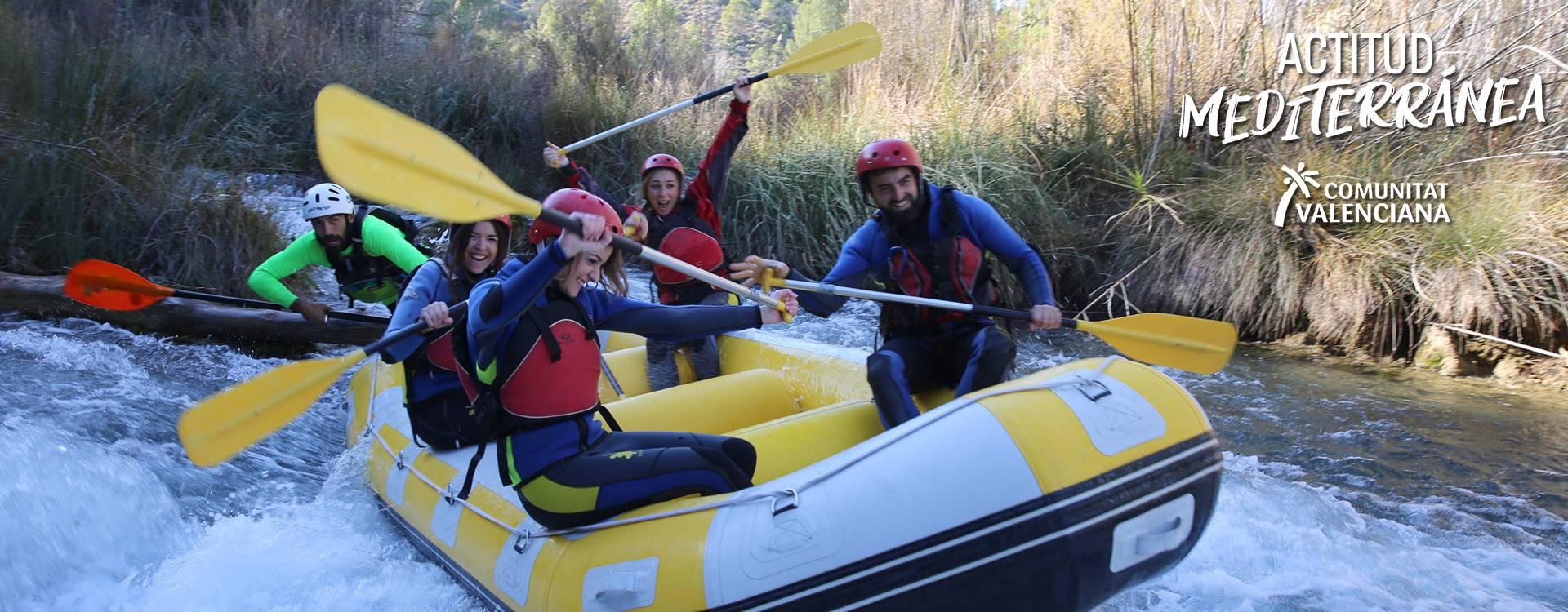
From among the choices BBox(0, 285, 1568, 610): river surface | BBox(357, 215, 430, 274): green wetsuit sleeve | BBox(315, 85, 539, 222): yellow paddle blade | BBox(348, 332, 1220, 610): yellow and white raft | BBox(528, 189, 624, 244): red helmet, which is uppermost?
BBox(315, 85, 539, 222): yellow paddle blade

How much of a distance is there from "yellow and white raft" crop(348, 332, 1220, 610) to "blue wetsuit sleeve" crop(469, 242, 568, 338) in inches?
24.2

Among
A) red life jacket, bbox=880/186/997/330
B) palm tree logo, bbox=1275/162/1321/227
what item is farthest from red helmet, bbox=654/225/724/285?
palm tree logo, bbox=1275/162/1321/227

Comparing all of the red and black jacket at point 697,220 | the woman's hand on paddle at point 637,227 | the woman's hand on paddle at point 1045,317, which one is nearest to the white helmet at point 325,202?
the red and black jacket at point 697,220

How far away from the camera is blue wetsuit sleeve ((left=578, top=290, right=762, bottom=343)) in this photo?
2.79 m

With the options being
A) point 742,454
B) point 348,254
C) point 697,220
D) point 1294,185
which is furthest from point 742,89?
point 1294,185

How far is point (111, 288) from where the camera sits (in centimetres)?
430

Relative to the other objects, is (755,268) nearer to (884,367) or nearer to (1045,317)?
(884,367)

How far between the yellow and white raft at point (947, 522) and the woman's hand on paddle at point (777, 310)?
1.55ft

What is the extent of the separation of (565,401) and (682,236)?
1.75 meters

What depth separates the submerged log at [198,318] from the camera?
222 inches

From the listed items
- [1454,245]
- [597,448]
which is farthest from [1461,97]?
[597,448]

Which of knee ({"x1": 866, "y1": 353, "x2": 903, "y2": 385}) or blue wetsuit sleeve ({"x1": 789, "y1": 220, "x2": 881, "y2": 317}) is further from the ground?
blue wetsuit sleeve ({"x1": 789, "y1": 220, "x2": 881, "y2": 317})

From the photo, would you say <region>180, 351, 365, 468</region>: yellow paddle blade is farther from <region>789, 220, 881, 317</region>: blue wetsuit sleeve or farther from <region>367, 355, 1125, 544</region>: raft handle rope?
<region>789, 220, 881, 317</region>: blue wetsuit sleeve

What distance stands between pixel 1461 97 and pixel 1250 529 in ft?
14.2
